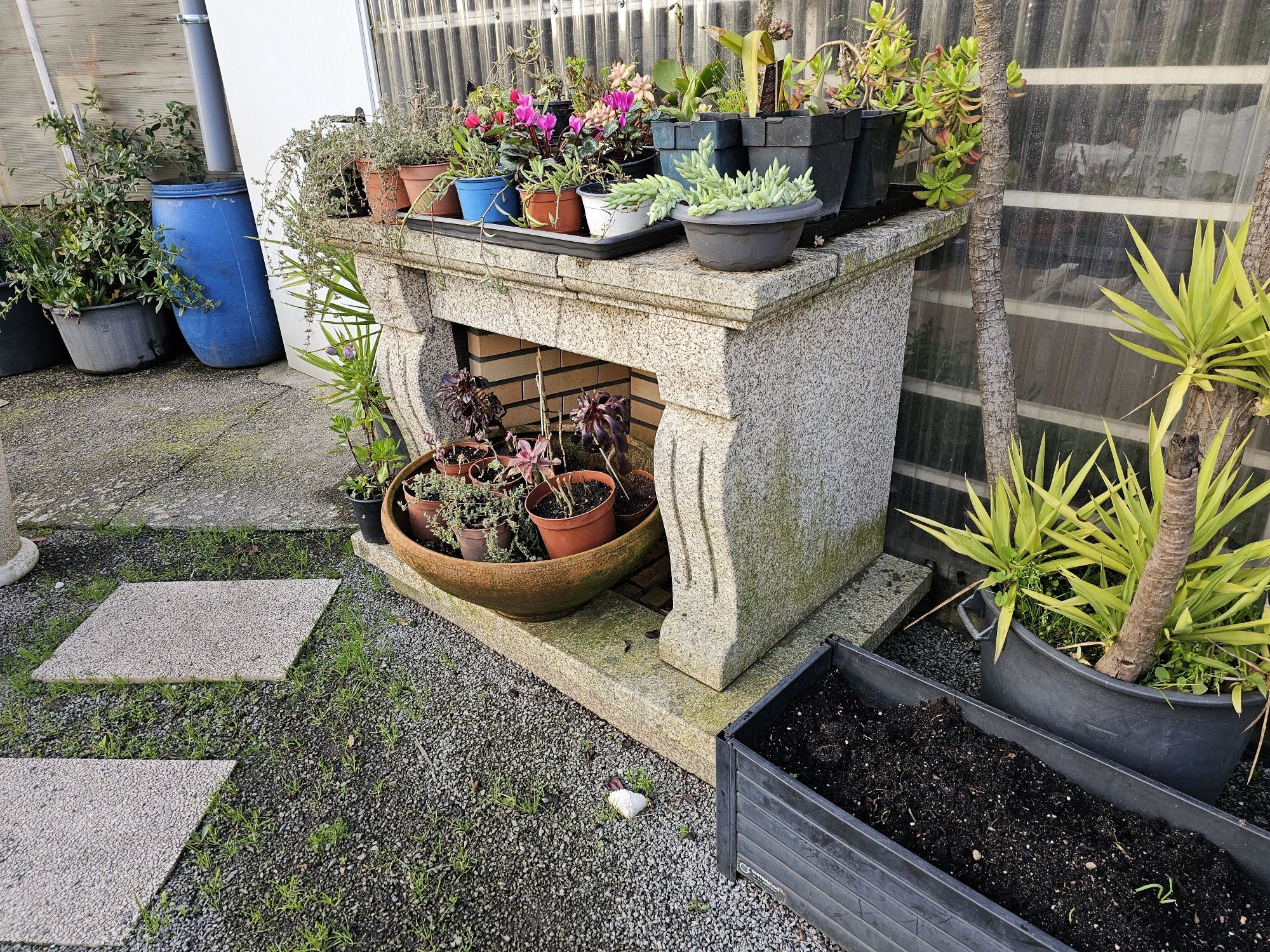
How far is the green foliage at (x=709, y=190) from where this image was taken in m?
1.61

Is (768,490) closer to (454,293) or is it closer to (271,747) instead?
(454,293)

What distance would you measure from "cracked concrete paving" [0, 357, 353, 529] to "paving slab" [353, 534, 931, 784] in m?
1.27

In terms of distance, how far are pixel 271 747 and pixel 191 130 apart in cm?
456

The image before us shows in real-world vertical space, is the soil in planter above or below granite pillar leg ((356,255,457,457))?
below

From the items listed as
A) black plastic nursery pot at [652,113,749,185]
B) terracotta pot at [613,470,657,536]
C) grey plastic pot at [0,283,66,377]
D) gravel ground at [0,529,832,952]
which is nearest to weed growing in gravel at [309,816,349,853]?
gravel ground at [0,529,832,952]

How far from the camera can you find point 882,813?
1619mm

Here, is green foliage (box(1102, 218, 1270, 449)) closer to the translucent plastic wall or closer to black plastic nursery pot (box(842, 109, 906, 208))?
the translucent plastic wall

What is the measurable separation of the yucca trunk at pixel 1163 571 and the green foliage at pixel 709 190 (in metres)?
0.81

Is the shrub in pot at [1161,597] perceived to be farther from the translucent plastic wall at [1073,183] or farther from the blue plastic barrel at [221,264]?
the blue plastic barrel at [221,264]

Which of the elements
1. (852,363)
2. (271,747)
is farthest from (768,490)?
(271,747)

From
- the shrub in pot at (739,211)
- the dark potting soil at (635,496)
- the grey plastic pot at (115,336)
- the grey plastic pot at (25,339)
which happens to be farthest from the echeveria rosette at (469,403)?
the grey plastic pot at (25,339)

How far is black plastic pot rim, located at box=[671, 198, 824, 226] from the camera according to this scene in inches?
62.2

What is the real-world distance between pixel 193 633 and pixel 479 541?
1144 millimetres

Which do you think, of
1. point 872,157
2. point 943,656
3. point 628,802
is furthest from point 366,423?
point 943,656
